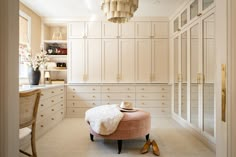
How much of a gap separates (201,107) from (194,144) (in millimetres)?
621

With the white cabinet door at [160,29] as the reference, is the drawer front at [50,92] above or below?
below

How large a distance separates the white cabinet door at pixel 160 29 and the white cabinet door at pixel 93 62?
1530mm

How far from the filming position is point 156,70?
5285 mm

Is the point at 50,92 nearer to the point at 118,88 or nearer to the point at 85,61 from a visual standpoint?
the point at 85,61

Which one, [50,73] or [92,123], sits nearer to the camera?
[92,123]

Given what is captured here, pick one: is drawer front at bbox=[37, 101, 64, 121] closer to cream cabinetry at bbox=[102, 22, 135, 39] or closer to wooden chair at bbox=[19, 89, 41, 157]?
wooden chair at bbox=[19, 89, 41, 157]

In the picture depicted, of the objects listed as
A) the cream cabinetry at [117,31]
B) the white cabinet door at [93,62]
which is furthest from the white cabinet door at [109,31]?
the white cabinet door at [93,62]

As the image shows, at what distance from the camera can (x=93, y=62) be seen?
5.27 metres

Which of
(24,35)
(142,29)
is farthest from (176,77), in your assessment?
(24,35)

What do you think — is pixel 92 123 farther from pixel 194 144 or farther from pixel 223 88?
pixel 223 88

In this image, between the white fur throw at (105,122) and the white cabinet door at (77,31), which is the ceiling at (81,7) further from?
the white fur throw at (105,122)

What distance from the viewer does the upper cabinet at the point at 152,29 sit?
526 centimetres

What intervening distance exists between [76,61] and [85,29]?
0.89 metres

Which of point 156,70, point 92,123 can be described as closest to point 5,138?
point 92,123
